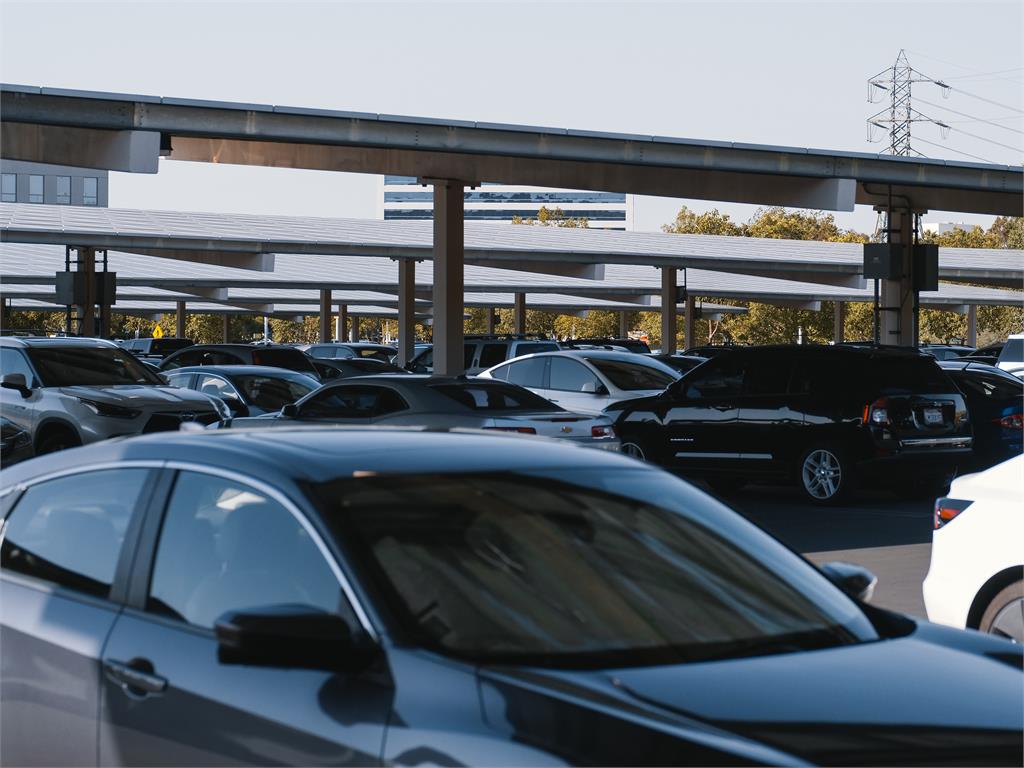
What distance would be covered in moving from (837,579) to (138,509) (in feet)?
7.38

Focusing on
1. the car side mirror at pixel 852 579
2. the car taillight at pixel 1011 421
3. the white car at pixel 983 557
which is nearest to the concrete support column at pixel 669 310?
the car taillight at pixel 1011 421

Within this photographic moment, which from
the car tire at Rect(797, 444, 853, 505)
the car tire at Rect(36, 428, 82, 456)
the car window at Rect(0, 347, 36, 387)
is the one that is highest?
the car window at Rect(0, 347, 36, 387)

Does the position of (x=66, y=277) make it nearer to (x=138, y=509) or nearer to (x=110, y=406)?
(x=110, y=406)

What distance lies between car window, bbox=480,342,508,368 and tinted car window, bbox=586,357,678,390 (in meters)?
10.4

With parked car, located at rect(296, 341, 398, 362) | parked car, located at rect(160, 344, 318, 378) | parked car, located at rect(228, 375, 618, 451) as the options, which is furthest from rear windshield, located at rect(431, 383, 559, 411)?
parked car, located at rect(296, 341, 398, 362)

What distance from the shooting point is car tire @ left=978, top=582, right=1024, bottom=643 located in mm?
6973

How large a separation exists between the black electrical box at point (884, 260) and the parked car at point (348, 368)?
10.4 metres

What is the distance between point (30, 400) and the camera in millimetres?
18031

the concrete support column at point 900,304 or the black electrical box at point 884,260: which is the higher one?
the black electrical box at point 884,260

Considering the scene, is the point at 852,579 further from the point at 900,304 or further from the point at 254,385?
the point at 900,304

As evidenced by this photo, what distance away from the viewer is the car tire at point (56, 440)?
17.8 meters

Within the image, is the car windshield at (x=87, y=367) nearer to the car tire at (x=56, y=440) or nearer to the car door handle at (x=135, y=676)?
the car tire at (x=56, y=440)

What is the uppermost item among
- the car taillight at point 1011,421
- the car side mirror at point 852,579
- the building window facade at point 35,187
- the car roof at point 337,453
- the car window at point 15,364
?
the building window facade at point 35,187

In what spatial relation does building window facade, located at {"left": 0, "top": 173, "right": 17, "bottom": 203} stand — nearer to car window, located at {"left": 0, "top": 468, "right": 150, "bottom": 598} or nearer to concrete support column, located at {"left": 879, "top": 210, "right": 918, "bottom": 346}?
concrete support column, located at {"left": 879, "top": 210, "right": 918, "bottom": 346}
